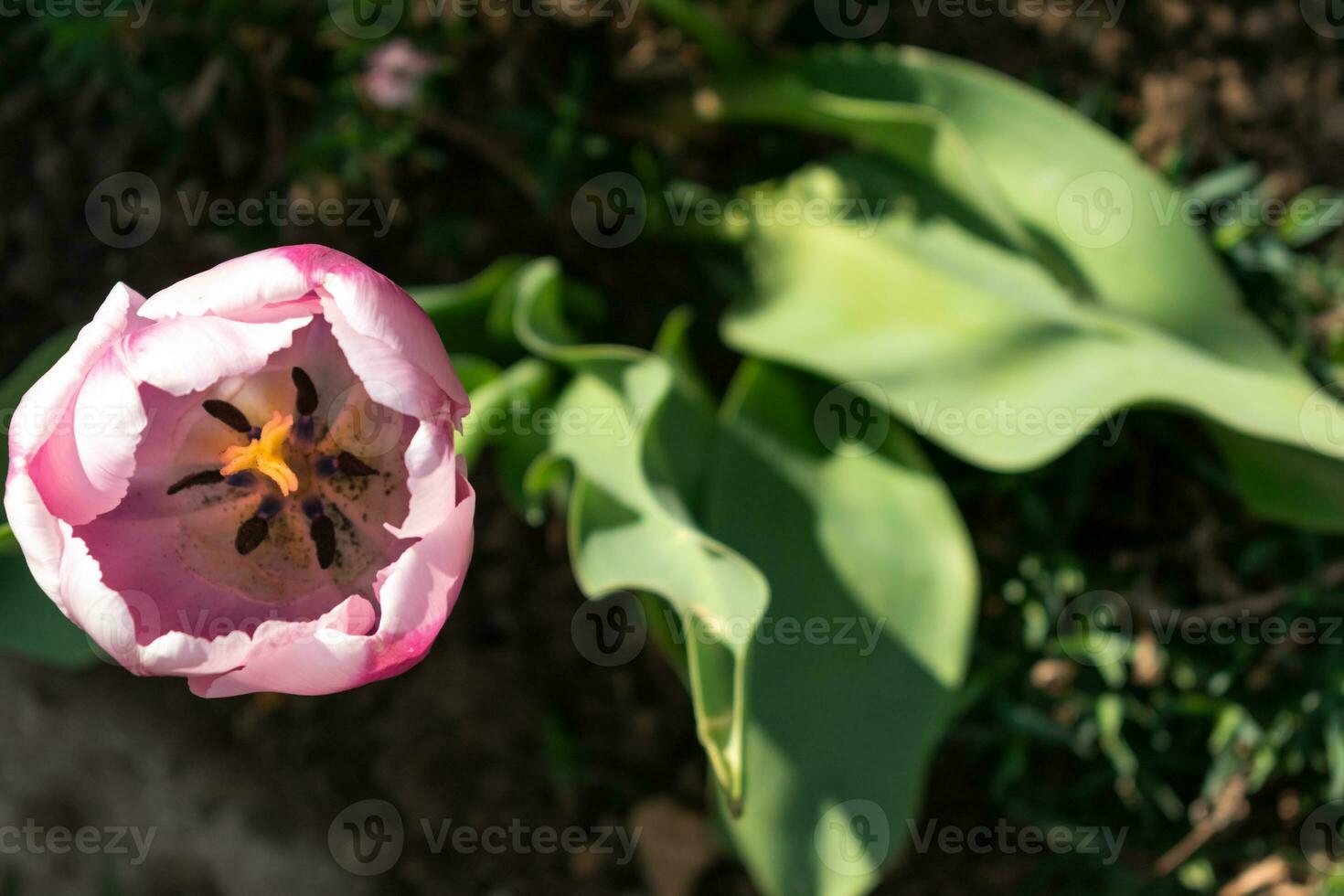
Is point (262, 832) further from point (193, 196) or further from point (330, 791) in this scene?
point (193, 196)

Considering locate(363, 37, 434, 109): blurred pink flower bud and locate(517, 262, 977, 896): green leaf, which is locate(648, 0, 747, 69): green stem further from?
locate(517, 262, 977, 896): green leaf

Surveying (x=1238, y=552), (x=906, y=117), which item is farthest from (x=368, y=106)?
(x=1238, y=552)

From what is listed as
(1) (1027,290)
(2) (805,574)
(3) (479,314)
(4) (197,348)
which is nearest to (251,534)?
(4) (197,348)

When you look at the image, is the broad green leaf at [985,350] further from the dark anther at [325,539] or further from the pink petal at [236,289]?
the pink petal at [236,289]

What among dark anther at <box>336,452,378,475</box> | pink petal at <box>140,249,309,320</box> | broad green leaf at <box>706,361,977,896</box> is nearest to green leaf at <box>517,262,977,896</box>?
broad green leaf at <box>706,361,977,896</box>

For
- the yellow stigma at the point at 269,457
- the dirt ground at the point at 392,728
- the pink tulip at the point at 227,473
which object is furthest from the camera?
the dirt ground at the point at 392,728

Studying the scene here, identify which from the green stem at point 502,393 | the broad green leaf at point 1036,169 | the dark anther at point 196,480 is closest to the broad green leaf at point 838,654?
the green stem at point 502,393
